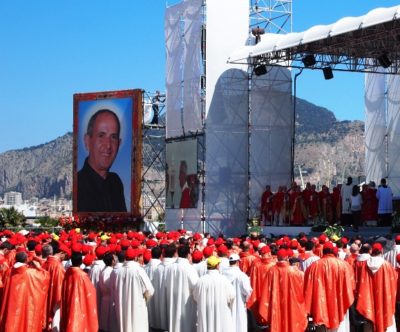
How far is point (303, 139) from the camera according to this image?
110 m

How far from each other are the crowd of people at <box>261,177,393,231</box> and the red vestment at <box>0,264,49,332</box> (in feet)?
47.5

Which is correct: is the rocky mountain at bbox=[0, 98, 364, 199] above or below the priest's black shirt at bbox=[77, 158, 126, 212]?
above

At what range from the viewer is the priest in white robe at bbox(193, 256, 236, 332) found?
1303cm

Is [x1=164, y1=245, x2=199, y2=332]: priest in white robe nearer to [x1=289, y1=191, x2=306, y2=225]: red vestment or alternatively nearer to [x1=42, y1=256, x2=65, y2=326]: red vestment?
[x1=42, y1=256, x2=65, y2=326]: red vestment

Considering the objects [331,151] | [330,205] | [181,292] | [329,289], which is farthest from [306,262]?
[331,151]

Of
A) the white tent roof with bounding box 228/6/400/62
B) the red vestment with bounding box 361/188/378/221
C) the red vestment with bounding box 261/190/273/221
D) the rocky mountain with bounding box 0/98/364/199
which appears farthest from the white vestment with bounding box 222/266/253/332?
the rocky mountain with bounding box 0/98/364/199

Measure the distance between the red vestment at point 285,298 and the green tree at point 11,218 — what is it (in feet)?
80.1

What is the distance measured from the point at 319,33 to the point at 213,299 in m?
14.8

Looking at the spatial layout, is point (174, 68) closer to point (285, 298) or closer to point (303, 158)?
point (285, 298)

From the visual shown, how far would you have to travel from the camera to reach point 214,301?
1310 centimetres

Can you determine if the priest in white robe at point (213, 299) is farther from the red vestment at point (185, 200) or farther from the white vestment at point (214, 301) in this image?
the red vestment at point (185, 200)

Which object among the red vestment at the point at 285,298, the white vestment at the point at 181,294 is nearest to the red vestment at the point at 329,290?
the red vestment at the point at 285,298

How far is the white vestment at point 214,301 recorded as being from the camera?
42.8 feet

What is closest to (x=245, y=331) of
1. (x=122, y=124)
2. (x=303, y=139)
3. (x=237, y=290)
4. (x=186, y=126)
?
(x=237, y=290)
